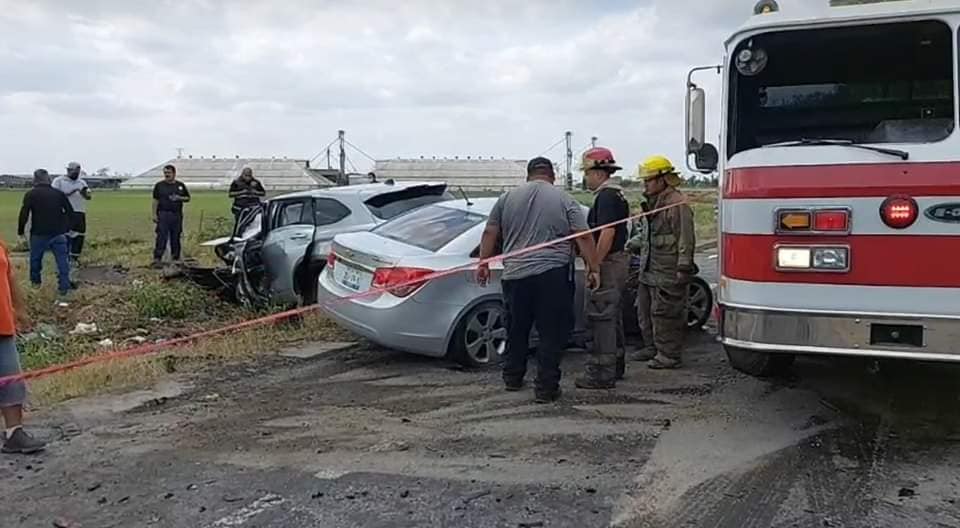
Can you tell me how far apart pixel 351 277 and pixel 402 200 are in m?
3.06

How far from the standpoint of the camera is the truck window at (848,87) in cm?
539

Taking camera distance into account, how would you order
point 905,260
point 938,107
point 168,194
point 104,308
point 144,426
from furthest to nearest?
point 168,194 → point 104,308 → point 144,426 → point 938,107 → point 905,260

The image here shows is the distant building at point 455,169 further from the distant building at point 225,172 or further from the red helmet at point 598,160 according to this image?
the red helmet at point 598,160

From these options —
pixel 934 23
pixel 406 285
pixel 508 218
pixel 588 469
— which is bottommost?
pixel 588 469

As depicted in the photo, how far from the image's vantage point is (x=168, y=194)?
1521 centimetres

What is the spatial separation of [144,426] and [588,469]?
9.87 ft

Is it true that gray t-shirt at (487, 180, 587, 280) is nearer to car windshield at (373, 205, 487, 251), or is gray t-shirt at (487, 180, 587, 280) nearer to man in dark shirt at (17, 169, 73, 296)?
car windshield at (373, 205, 487, 251)

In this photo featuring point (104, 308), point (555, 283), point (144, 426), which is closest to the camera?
point (144, 426)

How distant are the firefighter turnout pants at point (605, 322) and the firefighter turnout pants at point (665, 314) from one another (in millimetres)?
690

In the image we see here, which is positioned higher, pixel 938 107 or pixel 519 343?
pixel 938 107

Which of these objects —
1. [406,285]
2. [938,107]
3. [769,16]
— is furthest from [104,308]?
[938,107]

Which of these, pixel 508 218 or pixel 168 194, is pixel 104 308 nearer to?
pixel 168 194

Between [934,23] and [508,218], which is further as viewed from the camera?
[508,218]

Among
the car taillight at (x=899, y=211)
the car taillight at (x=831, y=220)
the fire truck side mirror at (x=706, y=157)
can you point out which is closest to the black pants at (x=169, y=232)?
the fire truck side mirror at (x=706, y=157)
